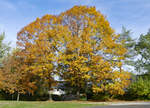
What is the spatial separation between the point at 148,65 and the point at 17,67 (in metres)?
23.5

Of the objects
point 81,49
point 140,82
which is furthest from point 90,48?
point 140,82

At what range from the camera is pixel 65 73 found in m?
22.6

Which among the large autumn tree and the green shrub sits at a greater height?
the large autumn tree

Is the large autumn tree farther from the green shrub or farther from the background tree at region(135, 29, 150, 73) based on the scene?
the background tree at region(135, 29, 150, 73)

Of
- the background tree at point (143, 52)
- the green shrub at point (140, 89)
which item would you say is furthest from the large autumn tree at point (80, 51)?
the background tree at point (143, 52)

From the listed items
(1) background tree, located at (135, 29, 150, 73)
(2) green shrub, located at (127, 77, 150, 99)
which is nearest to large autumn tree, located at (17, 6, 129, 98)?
(2) green shrub, located at (127, 77, 150, 99)

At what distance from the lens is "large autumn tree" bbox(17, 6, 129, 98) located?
21328mm

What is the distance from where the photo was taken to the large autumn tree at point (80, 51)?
21.3m

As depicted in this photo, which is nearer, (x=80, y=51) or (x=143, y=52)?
(x=80, y=51)

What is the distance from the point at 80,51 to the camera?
21484mm

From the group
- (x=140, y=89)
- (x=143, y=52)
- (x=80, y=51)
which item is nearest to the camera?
(x=80, y=51)

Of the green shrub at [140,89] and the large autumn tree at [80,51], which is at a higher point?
the large autumn tree at [80,51]

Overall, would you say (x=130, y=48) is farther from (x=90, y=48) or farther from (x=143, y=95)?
(x=90, y=48)

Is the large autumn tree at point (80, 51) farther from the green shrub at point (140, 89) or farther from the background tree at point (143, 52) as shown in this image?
→ the background tree at point (143, 52)
